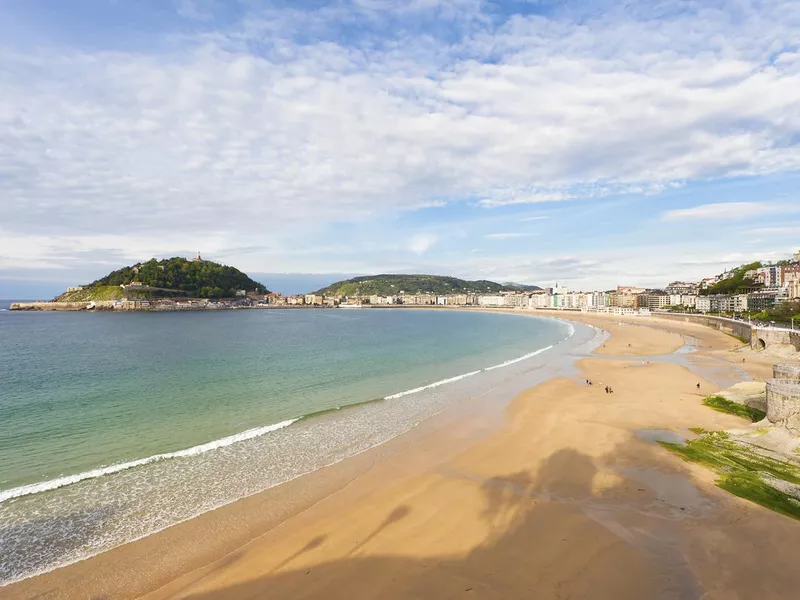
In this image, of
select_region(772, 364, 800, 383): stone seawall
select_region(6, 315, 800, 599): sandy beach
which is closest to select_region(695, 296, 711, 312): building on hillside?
select_region(772, 364, 800, 383): stone seawall

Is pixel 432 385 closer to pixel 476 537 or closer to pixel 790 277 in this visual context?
pixel 476 537

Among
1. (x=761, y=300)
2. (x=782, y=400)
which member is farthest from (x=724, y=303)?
(x=782, y=400)

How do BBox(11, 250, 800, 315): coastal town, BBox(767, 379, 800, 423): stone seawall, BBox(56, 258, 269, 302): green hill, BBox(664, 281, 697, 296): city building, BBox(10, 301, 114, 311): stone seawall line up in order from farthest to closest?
BBox(664, 281, 697, 296): city building
BBox(56, 258, 269, 302): green hill
BBox(10, 301, 114, 311): stone seawall
BBox(11, 250, 800, 315): coastal town
BBox(767, 379, 800, 423): stone seawall

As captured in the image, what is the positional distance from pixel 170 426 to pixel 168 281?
139 metres

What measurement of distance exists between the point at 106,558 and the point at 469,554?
662 cm

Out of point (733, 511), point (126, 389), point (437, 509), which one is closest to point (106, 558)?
point (437, 509)

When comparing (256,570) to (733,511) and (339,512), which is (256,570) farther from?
(733,511)

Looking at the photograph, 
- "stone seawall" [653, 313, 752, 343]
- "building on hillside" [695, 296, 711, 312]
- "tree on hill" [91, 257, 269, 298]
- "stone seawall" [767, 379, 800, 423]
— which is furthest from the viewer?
"tree on hill" [91, 257, 269, 298]

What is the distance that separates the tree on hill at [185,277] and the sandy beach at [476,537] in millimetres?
141445

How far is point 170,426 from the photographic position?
50.0 feet

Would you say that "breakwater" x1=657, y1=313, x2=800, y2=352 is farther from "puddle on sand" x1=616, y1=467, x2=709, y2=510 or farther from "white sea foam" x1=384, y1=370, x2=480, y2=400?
"puddle on sand" x1=616, y1=467, x2=709, y2=510

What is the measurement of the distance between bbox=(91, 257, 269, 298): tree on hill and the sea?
10923cm

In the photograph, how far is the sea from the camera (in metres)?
9.03

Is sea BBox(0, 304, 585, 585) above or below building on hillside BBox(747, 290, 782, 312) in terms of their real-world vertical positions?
below
